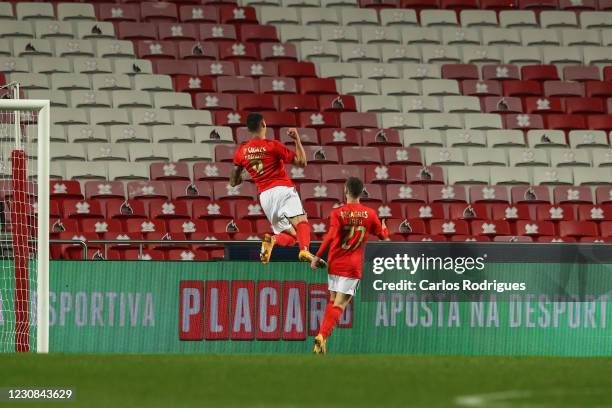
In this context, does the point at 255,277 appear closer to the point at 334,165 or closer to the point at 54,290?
the point at 54,290

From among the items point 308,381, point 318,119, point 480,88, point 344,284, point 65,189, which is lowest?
point 308,381

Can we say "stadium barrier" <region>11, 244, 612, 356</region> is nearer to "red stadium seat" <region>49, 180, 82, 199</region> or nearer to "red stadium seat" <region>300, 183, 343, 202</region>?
"red stadium seat" <region>49, 180, 82, 199</region>

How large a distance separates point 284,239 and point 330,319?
0.94m

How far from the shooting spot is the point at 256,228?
17.0m

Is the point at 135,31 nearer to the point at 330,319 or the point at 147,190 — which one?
the point at 147,190

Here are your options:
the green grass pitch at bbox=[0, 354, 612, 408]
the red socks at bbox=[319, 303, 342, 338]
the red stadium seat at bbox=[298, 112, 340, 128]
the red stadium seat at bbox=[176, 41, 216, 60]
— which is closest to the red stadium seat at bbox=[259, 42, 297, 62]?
the red stadium seat at bbox=[176, 41, 216, 60]

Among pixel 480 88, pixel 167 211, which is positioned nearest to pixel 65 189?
pixel 167 211

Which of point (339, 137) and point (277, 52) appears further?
point (277, 52)

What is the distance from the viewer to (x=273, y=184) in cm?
1225

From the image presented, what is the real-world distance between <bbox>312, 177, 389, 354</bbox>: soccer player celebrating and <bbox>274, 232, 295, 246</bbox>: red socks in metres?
0.48

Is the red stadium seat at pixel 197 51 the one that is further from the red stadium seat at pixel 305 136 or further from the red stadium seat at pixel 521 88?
the red stadium seat at pixel 521 88

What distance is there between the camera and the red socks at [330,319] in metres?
11.9

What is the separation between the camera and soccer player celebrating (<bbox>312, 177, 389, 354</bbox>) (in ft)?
39.0

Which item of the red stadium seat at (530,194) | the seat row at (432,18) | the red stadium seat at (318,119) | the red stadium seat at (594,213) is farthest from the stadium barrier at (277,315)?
the seat row at (432,18)
